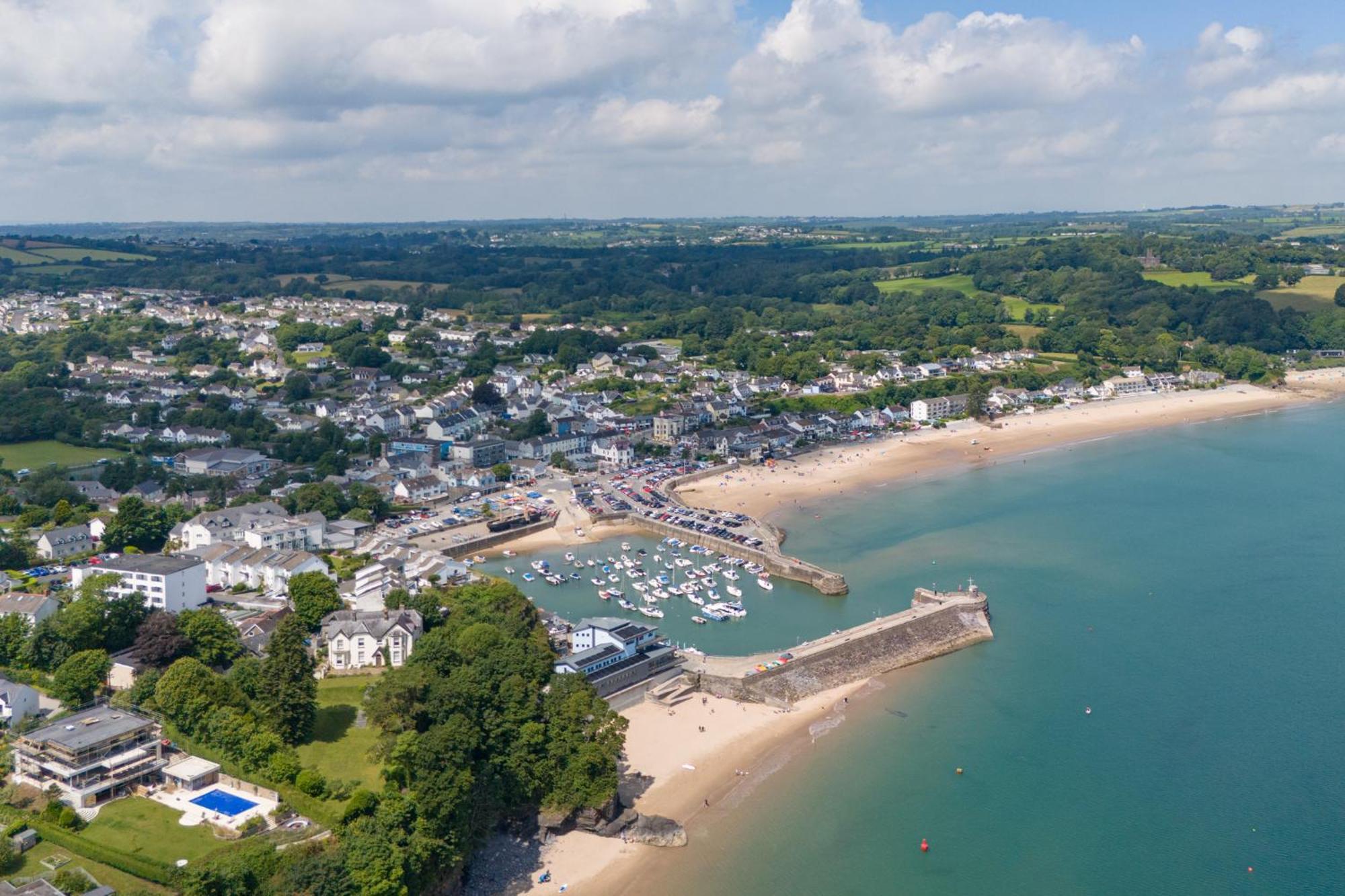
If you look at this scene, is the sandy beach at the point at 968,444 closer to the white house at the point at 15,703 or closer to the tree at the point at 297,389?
the white house at the point at 15,703

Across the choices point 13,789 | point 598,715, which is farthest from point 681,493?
point 13,789

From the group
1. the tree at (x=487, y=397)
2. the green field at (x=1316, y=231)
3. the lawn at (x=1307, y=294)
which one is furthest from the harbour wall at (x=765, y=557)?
the green field at (x=1316, y=231)

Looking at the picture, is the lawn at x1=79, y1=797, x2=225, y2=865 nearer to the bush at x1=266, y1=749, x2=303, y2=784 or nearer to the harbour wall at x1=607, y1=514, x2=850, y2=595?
the bush at x1=266, y1=749, x2=303, y2=784

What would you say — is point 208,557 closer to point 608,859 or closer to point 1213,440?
point 608,859

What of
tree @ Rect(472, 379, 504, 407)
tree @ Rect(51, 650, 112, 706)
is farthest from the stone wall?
tree @ Rect(472, 379, 504, 407)

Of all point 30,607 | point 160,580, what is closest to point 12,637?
point 30,607
